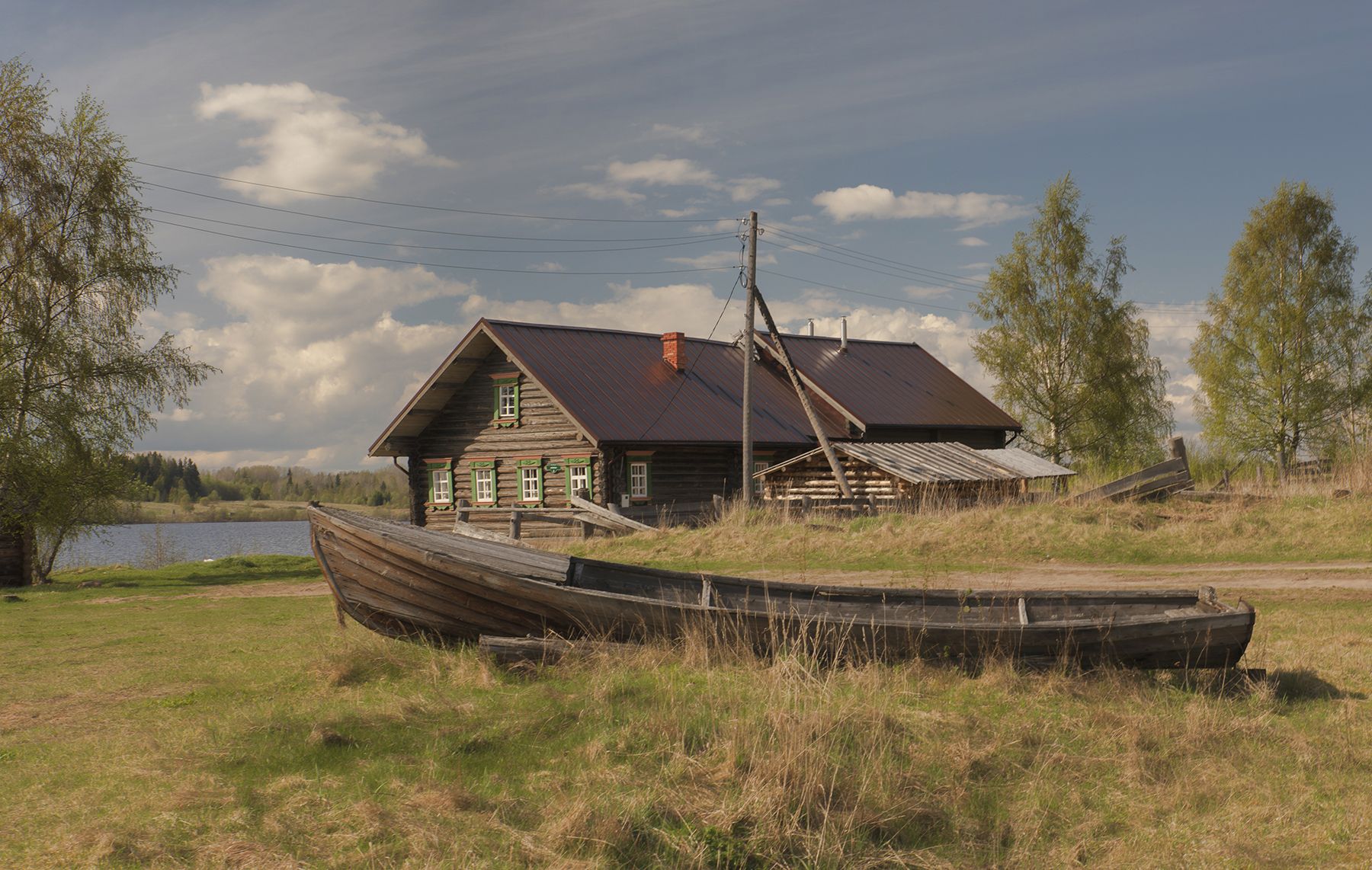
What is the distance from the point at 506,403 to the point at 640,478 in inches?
201

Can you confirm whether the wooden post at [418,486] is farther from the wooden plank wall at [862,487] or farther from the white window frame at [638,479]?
the wooden plank wall at [862,487]

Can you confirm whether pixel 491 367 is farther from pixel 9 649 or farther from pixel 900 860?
pixel 900 860

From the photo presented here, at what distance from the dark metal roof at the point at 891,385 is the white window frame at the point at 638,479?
8868 millimetres

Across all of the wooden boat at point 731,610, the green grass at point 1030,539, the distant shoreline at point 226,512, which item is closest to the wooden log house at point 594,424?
the green grass at point 1030,539

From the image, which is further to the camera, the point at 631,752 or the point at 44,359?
the point at 44,359

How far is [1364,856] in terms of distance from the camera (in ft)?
20.7

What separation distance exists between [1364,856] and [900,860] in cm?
300

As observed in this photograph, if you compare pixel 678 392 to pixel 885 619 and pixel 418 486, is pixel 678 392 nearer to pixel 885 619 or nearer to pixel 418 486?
pixel 418 486

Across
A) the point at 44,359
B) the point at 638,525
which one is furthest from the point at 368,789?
Result: the point at 44,359

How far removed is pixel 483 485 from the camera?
31.9 m

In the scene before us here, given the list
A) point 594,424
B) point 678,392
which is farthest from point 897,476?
point 678,392

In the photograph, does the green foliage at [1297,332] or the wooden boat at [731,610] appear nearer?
the wooden boat at [731,610]

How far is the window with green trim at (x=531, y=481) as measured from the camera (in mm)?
30266

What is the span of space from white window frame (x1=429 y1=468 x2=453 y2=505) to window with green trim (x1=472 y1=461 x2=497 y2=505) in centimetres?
97
